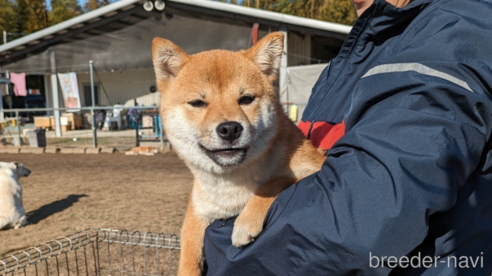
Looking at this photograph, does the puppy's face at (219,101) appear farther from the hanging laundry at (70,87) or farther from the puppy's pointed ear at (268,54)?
the hanging laundry at (70,87)

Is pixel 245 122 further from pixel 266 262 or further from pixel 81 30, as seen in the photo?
pixel 81 30

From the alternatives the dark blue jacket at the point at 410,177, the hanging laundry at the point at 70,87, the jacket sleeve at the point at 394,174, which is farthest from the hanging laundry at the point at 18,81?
the jacket sleeve at the point at 394,174

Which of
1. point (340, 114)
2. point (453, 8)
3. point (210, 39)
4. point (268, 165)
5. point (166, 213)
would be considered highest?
point (210, 39)

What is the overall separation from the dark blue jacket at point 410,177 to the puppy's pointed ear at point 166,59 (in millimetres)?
1264

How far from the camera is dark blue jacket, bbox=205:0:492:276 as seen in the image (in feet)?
3.30

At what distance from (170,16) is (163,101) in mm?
11943

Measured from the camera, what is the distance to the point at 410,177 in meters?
1.00

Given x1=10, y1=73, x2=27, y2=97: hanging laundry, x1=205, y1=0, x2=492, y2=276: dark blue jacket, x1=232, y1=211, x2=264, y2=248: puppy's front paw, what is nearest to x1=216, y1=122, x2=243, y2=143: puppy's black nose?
x1=232, y1=211, x2=264, y2=248: puppy's front paw

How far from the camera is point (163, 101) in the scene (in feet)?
7.17

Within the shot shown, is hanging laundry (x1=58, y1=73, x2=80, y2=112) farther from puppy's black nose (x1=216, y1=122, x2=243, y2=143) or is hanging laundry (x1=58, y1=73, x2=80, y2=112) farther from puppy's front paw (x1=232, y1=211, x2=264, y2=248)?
puppy's front paw (x1=232, y1=211, x2=264, y2=248)

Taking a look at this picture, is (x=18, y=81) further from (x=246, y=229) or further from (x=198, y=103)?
(x=246, y=229)

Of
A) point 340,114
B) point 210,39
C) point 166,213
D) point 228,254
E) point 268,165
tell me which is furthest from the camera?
point 210,39

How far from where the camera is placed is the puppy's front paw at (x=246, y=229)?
53.9 inches

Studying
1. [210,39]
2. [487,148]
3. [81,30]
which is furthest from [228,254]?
[81,30]
